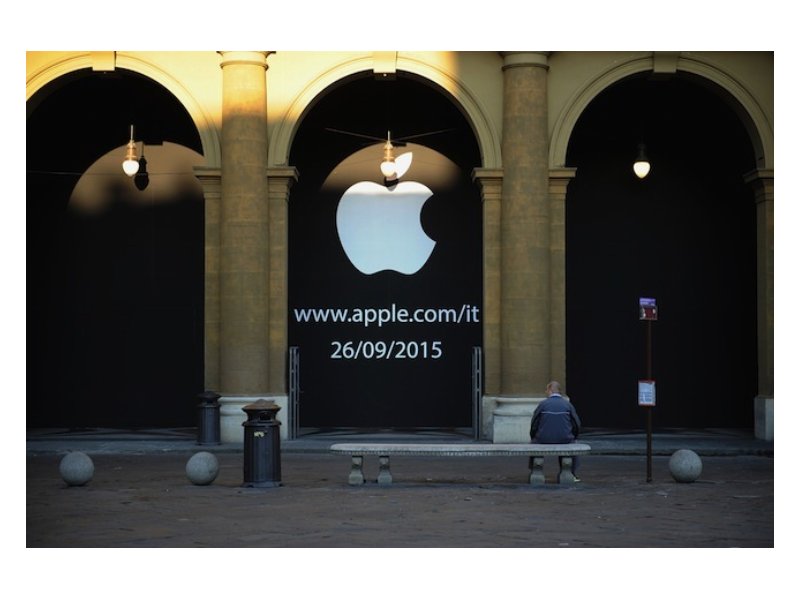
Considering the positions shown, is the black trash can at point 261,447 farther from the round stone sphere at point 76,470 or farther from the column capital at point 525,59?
the column capital at point 525,59

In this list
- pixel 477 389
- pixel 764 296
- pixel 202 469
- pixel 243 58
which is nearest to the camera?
pixel 202 469

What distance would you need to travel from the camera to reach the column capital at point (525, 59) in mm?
23078

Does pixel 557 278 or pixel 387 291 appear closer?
pixel 557 278

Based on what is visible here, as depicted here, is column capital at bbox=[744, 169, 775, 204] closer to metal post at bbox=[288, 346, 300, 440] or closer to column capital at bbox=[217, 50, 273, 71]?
metal post at bbox=[288, 346, 300, 440]

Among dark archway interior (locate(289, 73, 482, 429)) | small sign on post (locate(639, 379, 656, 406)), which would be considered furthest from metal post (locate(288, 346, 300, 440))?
small sign on post (locate(639, 379, 656, 406))

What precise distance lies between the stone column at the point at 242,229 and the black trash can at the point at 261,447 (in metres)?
6.54

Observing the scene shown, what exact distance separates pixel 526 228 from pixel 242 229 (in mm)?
4753

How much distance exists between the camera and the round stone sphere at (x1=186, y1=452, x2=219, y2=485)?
659 inches

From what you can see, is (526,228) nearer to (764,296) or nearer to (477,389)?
(477,389)

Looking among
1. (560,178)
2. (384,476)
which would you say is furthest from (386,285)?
(384,476)

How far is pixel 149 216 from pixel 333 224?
3.58 m

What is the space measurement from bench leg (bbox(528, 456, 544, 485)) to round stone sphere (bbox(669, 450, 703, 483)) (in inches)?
65.8

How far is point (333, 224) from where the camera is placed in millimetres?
26578

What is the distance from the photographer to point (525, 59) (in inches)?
909
